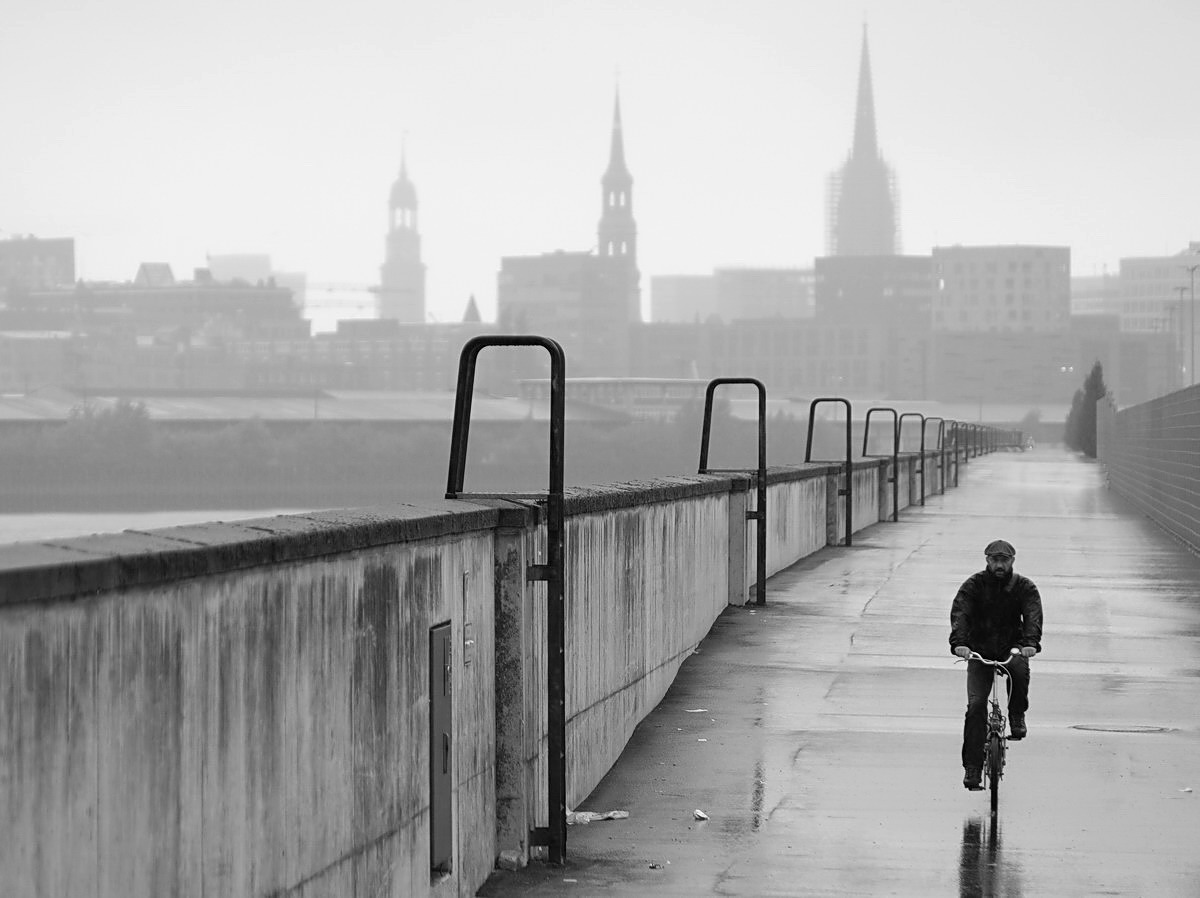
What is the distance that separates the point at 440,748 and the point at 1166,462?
29.9 metres

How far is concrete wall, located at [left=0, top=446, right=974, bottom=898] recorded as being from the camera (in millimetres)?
4363

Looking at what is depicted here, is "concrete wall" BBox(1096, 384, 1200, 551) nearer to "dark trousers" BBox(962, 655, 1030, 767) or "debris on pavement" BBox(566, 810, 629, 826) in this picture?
"dark trousers" BBox(962, 655, 1030, 767)

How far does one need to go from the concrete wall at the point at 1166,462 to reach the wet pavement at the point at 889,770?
867 cm

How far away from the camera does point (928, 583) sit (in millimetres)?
22531

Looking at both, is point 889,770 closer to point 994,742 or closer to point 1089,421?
point 994,742

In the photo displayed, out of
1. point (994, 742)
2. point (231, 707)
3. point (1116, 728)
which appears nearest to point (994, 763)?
point (994, 742)

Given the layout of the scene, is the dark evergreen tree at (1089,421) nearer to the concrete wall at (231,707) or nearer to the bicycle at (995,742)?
the bicycle at (995,742)

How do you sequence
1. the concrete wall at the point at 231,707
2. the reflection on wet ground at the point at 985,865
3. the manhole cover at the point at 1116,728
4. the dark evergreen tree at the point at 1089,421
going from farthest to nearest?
the dark evergreen tree at the point at 1089,421
the manhole cover at the point at 1116,728
the reflection on wet ground at the point at 985,865
the concrete wall at the point at 231,707

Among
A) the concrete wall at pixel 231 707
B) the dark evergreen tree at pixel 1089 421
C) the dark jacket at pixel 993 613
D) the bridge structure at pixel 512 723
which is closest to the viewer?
the concrete wall at pixel 231 707

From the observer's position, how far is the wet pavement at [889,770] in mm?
8484

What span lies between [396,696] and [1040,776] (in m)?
5.02

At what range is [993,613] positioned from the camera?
9969mm

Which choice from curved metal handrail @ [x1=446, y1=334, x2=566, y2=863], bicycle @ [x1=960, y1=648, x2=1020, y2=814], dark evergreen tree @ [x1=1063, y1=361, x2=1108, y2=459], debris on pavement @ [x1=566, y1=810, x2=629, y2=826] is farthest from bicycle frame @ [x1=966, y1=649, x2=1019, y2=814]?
dark evergreen tree @ [x1=1063, y1=361, x2=1108, y2=459]

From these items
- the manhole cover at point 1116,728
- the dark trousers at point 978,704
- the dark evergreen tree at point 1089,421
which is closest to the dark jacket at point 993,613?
the dark trousers at point 978,704
